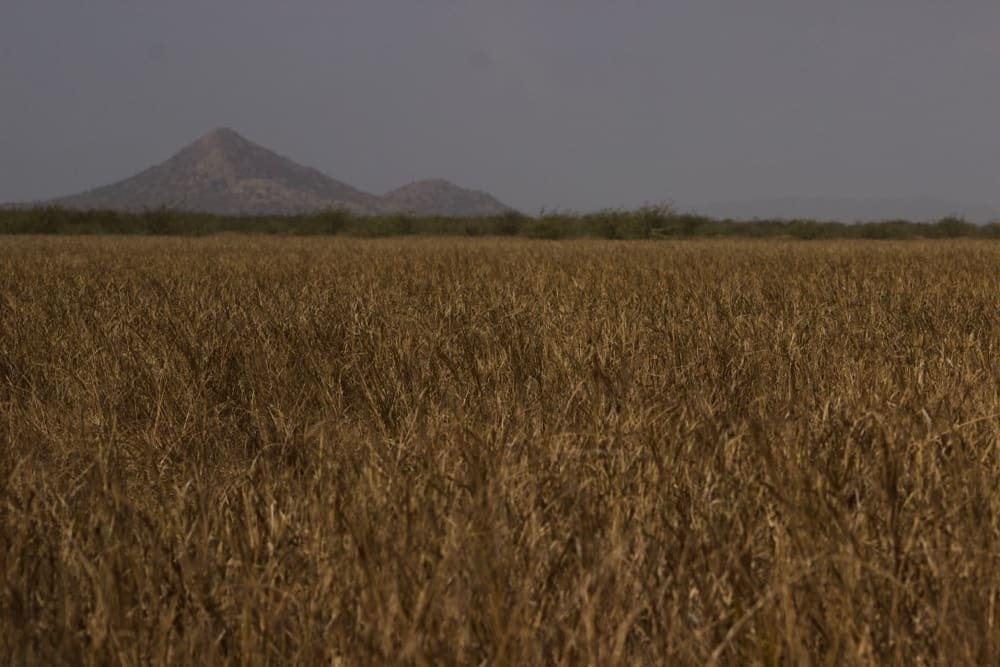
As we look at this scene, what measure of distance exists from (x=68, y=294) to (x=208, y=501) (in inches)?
147

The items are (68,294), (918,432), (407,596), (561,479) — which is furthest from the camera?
(68,294)

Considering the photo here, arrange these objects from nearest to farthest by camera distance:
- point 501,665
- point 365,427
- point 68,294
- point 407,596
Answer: point 501,665
point 407,596
point 365,427
point 68,294

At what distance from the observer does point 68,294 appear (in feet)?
16.3

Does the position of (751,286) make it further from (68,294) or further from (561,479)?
(561,479)

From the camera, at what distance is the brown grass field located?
118 cm

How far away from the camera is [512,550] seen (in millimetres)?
1372

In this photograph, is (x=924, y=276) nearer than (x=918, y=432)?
No

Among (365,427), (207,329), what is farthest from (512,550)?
(207,329)

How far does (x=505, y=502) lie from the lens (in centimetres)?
154

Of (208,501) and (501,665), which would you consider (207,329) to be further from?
(501,665)

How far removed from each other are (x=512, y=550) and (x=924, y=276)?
5.39 m

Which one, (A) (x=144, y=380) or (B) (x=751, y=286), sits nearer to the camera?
(A) (x=144, y=380)

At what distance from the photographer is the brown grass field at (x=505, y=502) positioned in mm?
1181

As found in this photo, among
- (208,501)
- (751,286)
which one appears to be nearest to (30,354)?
(208,501)
